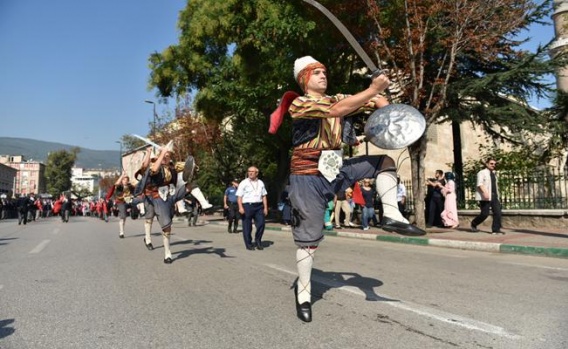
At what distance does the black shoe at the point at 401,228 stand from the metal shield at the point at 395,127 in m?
0.61

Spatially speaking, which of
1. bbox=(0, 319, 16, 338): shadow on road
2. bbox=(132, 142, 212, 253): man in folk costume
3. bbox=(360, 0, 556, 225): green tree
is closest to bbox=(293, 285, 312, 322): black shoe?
bbox=(0, 319, 16, 338): shadow on road

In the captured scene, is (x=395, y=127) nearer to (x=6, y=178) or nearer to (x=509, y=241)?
(x=509, y=241)

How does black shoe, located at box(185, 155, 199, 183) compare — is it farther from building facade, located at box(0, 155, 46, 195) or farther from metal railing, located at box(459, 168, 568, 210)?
building facade, located at box(0, 155, 46, 195)

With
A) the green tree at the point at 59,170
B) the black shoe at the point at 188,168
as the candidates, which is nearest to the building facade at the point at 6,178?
the green tree at the point at 59,170

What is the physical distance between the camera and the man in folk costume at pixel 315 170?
12.2ft

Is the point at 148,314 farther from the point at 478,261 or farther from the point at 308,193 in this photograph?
the point at 478,261

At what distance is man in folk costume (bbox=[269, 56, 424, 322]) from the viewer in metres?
3.72

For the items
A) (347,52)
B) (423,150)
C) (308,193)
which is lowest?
(308,193)

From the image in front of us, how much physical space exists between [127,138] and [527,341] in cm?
7263

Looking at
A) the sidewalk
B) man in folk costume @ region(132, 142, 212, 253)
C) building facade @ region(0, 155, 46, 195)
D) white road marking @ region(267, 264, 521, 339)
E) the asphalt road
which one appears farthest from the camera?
building facade @ region(0, 155, 46, 195)

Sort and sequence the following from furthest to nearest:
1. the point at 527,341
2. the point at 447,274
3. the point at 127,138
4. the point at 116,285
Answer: the point at 127,138 → the point at 447,274 → the point at 116,285 → the point at 527,341

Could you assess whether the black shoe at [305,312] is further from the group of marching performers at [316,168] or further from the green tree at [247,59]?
the green tree at [247,59]

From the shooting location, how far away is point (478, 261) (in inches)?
298

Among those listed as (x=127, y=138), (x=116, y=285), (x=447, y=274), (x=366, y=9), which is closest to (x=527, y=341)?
(x=447, y=274)
